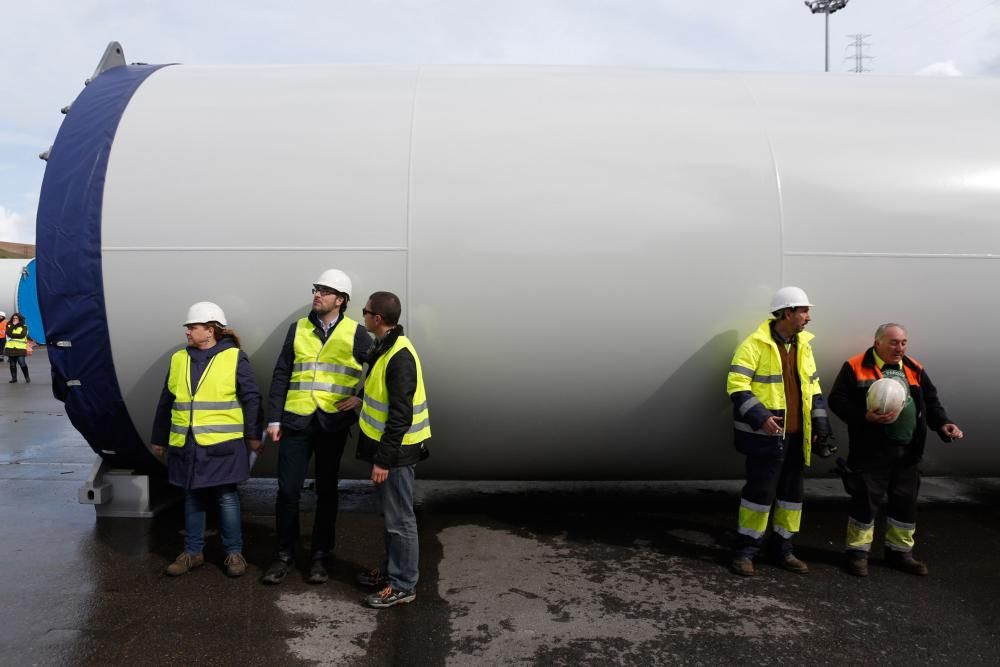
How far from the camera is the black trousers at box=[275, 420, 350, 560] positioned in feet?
13.9

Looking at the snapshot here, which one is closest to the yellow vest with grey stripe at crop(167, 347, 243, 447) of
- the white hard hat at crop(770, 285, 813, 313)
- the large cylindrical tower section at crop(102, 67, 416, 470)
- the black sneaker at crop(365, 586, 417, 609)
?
the large cylindrical tower section at crop(102, 67, 416, 470)

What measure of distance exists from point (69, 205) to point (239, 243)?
117 cm

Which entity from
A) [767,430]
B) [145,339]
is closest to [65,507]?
[145,339]

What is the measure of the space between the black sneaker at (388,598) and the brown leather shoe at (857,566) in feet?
9.05

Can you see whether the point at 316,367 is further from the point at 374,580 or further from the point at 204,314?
the point at 374,580

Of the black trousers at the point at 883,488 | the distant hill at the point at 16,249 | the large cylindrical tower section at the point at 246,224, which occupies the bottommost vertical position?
the black trousers at the point at 883,488

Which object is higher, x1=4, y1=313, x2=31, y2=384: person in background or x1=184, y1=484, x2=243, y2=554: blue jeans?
x1=4, y1=313, x2=31, y2=384: person in background

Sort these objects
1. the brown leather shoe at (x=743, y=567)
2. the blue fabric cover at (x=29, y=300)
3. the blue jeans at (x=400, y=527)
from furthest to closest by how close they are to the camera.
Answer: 1. the blue fabric cover at (x=29, y=300)
2. the brown leather shoe at (x=743, y=567)
3. the blue jeans at (x=400, y=527)

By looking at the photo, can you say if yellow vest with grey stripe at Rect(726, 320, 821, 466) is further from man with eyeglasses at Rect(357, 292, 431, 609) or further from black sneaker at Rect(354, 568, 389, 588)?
black sneaker at Rect(354, 568, 389, 588)

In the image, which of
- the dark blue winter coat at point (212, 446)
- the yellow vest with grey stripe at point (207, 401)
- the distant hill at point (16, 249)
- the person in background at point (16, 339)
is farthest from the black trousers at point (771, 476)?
the distant hill at point (16, 249)

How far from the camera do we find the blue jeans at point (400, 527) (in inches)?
152

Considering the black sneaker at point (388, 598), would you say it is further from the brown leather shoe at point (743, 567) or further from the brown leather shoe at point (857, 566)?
the brown leather shoe at point (857, 566)

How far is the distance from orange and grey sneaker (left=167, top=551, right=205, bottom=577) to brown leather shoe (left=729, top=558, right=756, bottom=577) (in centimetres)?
339

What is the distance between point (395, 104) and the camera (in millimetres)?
4723
